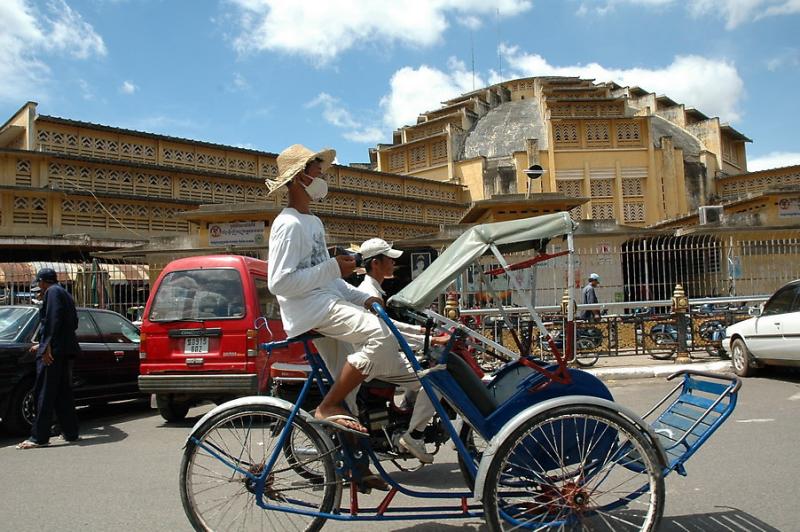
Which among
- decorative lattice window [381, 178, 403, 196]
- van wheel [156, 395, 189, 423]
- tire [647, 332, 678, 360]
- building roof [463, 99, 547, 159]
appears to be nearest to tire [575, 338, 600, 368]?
tire [647, 332, 678, 360]

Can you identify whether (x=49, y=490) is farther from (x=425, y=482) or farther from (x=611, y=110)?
(x=611, y=110)

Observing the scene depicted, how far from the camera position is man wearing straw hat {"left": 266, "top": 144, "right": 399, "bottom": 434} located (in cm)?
338

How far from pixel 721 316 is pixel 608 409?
10572 mm

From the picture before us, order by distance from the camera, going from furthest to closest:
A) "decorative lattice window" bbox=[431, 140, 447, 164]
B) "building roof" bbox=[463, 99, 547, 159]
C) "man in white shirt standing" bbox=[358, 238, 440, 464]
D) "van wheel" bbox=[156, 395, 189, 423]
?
"building roof" bbox=[463, 99, 547, 159]
"decorative lattice window" bbox=[431, 140, 447, 164]
"van wheel" bbox=[156, 395, 189, 423]
"man in white shirt standing" bbox=[358, 238, 440, 464]

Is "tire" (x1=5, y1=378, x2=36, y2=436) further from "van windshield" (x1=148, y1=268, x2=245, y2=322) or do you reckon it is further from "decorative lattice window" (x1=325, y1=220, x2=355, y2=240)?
"decorative lattice window" (x1=325, y1=220, x2=355, y2=240)

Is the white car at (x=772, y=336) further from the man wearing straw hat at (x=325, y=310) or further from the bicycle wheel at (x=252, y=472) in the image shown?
the bicycle wheel at (x=252, y=472)

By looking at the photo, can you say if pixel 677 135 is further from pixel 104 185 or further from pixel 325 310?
pixel 325 310

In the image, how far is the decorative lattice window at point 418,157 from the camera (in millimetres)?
49594

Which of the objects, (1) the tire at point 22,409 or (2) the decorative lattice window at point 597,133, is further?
(2) the decorative lattice window at point 597,133

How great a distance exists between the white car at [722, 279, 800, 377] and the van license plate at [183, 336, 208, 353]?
813 centimetres

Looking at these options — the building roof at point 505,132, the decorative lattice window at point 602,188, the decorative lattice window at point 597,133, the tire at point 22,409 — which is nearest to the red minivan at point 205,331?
the tire at point 22,409

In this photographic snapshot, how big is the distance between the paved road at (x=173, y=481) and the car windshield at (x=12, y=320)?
1.20 meters

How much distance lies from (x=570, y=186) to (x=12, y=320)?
3852 centimetres

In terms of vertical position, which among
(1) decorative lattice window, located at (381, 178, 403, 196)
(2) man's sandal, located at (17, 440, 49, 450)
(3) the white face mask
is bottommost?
(2) man's sandal, located at (17, 440, 49, 450)
